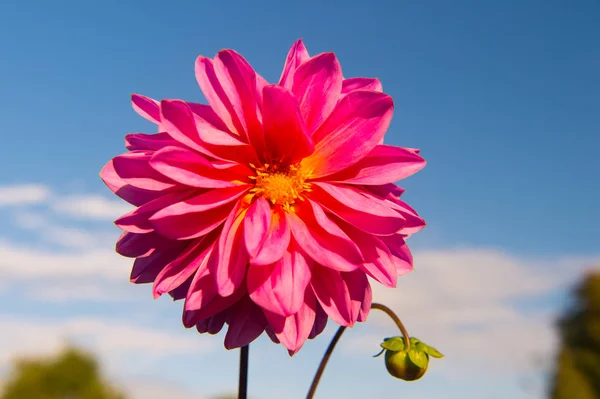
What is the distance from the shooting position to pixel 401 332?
196cm

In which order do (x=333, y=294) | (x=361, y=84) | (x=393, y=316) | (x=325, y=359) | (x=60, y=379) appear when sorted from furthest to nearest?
1. (x=60, y=379)
2. (x=393, y=316)
3. (x=325, y=359)
4. (x=361, y=84)
5. (x=333, y=294)

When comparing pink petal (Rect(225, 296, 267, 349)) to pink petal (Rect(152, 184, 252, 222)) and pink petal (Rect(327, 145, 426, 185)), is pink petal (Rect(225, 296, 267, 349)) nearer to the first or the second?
pink petal (Rect(152, 184, 252, 222))

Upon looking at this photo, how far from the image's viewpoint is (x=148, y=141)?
5.57 feet

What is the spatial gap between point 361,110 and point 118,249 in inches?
Result: 26.8

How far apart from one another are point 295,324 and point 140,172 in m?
0.51

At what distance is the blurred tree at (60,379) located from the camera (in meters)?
17.4

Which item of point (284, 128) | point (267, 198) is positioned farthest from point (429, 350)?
point (284, 128)

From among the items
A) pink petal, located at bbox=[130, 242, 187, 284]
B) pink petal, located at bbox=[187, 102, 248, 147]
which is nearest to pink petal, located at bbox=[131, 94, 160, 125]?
pink petal, located at bbox=[187, 102, 248, 147]

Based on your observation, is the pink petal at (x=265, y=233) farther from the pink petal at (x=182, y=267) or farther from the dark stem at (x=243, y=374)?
the dark stem at (x=243, y=374)

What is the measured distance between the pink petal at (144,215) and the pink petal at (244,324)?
0.95 feet

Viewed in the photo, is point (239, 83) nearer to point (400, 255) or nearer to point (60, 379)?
point (400, 255)

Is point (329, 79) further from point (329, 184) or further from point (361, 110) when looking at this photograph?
point (329, 184)

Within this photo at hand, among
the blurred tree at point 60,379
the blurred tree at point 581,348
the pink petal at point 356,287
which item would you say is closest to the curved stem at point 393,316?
the pink petal at point 356,287

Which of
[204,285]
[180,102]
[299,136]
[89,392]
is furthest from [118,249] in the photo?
[89,392]
